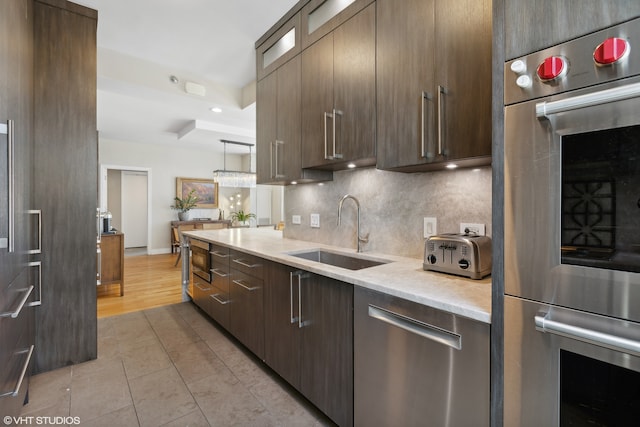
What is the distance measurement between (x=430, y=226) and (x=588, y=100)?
1149mm

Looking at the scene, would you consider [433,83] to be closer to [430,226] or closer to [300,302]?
[430,226]

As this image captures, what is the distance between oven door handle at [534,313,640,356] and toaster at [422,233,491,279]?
530 mm

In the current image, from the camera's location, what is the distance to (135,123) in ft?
17.8

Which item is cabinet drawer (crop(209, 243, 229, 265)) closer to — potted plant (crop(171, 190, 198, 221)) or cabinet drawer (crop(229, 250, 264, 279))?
cabinet drawer (crop(229, 250, 264, 279))

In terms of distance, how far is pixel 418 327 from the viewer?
3.85 feet

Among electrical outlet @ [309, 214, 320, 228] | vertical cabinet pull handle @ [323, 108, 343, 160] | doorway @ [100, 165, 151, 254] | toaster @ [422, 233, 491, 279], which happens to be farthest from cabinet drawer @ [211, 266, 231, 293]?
doorway @ [100, 165, 151, 254]

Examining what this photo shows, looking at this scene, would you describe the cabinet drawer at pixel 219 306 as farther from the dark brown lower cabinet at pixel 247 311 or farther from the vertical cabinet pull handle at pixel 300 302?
the vertical cabinet pull handle at pixel 300 302

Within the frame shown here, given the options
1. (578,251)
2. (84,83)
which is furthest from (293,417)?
(84,83)

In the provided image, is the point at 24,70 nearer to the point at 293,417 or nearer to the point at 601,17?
the point at 293,417

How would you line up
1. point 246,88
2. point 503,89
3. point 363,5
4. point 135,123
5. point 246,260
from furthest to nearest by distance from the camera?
1. point 135,123
2. point 246,88
3. point 246,260
4. point 363,5
5. point 503,89

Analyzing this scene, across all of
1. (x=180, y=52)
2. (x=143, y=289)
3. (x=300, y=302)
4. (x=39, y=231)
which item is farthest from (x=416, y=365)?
(x=143, y=289)

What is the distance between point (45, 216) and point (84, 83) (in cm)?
100

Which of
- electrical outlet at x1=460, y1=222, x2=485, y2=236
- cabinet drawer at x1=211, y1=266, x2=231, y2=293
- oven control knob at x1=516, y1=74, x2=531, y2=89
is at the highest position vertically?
oven control knob at x1=516, y1=74, x2=531, y2=89

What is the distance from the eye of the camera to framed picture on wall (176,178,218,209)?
7598 millimetres
